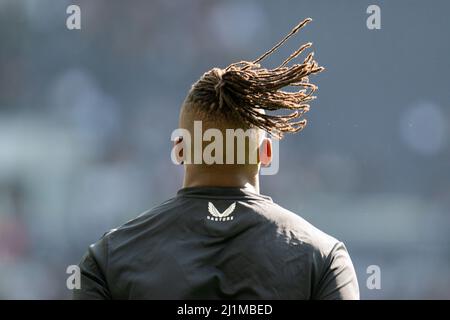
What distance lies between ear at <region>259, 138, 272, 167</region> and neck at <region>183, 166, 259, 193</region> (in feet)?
0.21

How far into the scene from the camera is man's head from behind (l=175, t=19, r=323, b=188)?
5.72 feet

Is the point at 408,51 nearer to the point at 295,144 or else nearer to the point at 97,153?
the point at 295,144

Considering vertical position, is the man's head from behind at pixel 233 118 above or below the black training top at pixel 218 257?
above

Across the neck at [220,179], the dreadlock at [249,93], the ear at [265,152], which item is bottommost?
the neck at [220,179]

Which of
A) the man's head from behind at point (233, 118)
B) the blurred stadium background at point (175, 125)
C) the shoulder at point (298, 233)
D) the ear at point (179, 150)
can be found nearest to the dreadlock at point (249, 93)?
the man's head from behind at point (233, 118)

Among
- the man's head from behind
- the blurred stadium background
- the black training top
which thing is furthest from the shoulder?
the blurred stadium background

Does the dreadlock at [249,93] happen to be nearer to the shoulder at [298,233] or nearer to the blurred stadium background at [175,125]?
the shoulder at [298,233]

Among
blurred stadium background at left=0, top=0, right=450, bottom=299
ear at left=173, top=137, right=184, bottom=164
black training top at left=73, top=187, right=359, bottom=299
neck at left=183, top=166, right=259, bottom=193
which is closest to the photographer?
black training top at left=73, top=187, right=359, bottom=299

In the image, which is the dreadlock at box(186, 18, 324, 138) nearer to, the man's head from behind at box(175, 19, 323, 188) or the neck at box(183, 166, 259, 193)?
the man's head from behind at box(175, 19, 323, 188)

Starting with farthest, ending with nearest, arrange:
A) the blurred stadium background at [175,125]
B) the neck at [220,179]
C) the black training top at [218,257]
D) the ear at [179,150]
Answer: the blurred stadium background at [175,125]
the ear at [179,150]
the neck at [220,179]
the black training top at [218,257]

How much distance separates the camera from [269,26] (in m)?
6.48

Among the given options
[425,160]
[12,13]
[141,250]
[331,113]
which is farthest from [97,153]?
[141,250]

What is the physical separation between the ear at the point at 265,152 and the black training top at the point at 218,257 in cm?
12

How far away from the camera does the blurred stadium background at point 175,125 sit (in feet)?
18.8
